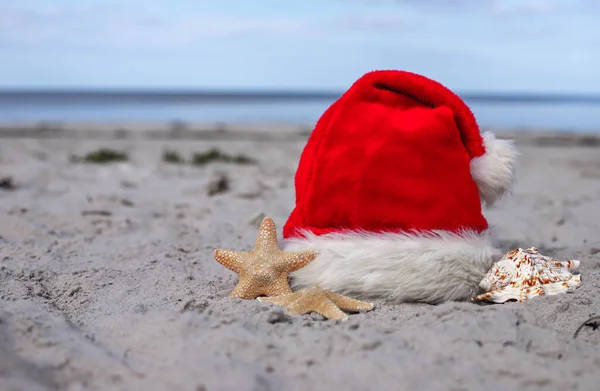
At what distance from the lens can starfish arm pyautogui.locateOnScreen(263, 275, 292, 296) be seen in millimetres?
2805

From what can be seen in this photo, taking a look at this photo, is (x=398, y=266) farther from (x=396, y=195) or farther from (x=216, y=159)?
(x=216, y=159)

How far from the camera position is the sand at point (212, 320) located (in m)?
1.95

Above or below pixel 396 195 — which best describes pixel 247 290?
below

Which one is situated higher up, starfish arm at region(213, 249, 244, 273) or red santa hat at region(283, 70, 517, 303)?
red santa hat at region(283, 70, 517, 303)

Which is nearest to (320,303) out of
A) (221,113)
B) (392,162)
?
(392,162)

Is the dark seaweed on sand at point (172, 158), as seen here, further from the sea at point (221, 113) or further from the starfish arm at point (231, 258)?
the sea at point (221, 113)

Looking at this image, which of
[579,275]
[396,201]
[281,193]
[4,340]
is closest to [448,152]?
[396,201]

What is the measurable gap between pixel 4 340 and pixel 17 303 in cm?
65

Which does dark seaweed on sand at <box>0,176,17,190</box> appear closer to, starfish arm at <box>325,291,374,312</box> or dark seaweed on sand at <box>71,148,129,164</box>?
dark seaweed on sand at <box>71,148,129,164</box>

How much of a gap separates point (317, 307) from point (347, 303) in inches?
5.8

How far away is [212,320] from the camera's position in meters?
2.33

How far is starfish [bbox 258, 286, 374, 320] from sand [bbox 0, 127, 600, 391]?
0.21ft

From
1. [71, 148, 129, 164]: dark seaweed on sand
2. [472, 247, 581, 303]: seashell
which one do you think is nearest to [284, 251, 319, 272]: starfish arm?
[472, 247, 581, 303]: seashell

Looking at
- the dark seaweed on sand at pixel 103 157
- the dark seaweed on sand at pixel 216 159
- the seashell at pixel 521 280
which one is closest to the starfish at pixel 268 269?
the seashell at pixel 521 280
